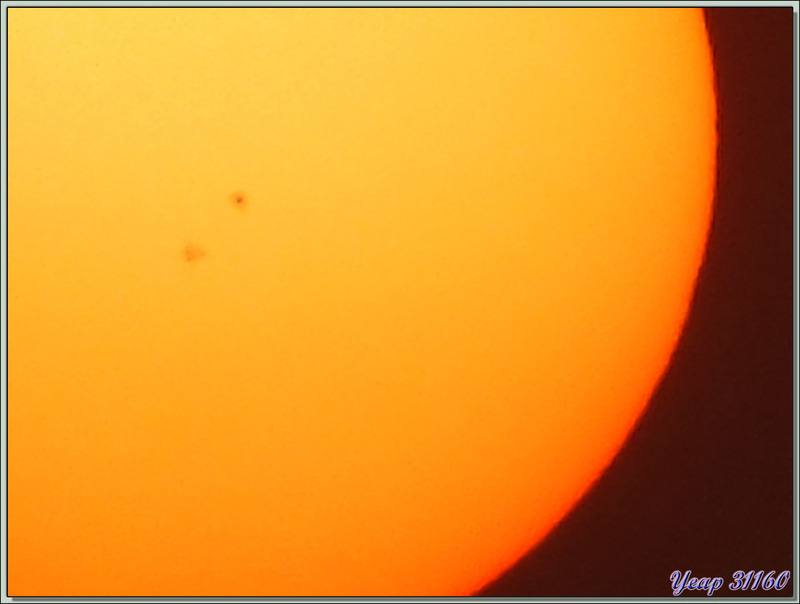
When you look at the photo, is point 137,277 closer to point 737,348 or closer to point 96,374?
point 96,374

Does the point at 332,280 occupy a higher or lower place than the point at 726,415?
higher

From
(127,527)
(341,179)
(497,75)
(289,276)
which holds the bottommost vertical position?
(127,527)

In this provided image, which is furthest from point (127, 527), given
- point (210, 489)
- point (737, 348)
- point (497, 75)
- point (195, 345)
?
point (737, 348)

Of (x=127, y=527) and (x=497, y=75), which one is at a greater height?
(x=497, y=75)
